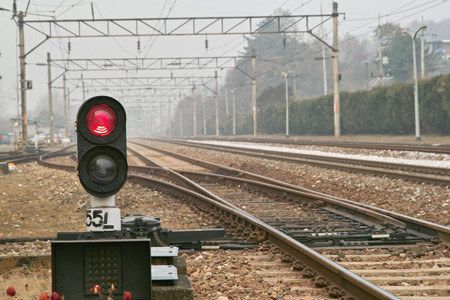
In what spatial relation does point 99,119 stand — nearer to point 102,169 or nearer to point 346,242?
point 102,169

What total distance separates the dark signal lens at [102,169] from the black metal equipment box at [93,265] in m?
0.43

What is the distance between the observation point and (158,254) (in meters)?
4.34

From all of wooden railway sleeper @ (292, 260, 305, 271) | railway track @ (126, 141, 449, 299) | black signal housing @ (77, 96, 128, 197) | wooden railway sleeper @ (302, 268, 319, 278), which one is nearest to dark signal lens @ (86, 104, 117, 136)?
black signal housing @ (77, 96, 128, 197)

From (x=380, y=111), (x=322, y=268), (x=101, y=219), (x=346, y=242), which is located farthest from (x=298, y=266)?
(x=380, y=111)

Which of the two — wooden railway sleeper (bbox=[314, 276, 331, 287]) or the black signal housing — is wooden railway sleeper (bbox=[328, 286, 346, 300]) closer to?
wooden railway sleeper (bbox=[314, 276, 331, 287])

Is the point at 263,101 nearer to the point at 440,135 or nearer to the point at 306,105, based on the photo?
the point at 306,105

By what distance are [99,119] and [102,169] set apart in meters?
0.33

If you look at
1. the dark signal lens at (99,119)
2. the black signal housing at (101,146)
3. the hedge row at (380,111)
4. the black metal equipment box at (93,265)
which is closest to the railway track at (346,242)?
the black metal equipment box at (93,265)

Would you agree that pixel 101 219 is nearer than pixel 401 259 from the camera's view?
Yes

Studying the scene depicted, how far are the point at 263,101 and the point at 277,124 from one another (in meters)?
13.7

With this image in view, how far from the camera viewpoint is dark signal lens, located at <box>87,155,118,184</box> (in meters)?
3.73

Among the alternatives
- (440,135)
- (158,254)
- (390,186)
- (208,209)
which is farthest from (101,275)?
(440,135)

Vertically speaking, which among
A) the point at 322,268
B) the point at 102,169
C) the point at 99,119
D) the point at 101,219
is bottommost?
the point at 322,268

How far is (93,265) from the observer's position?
360 centimetres
